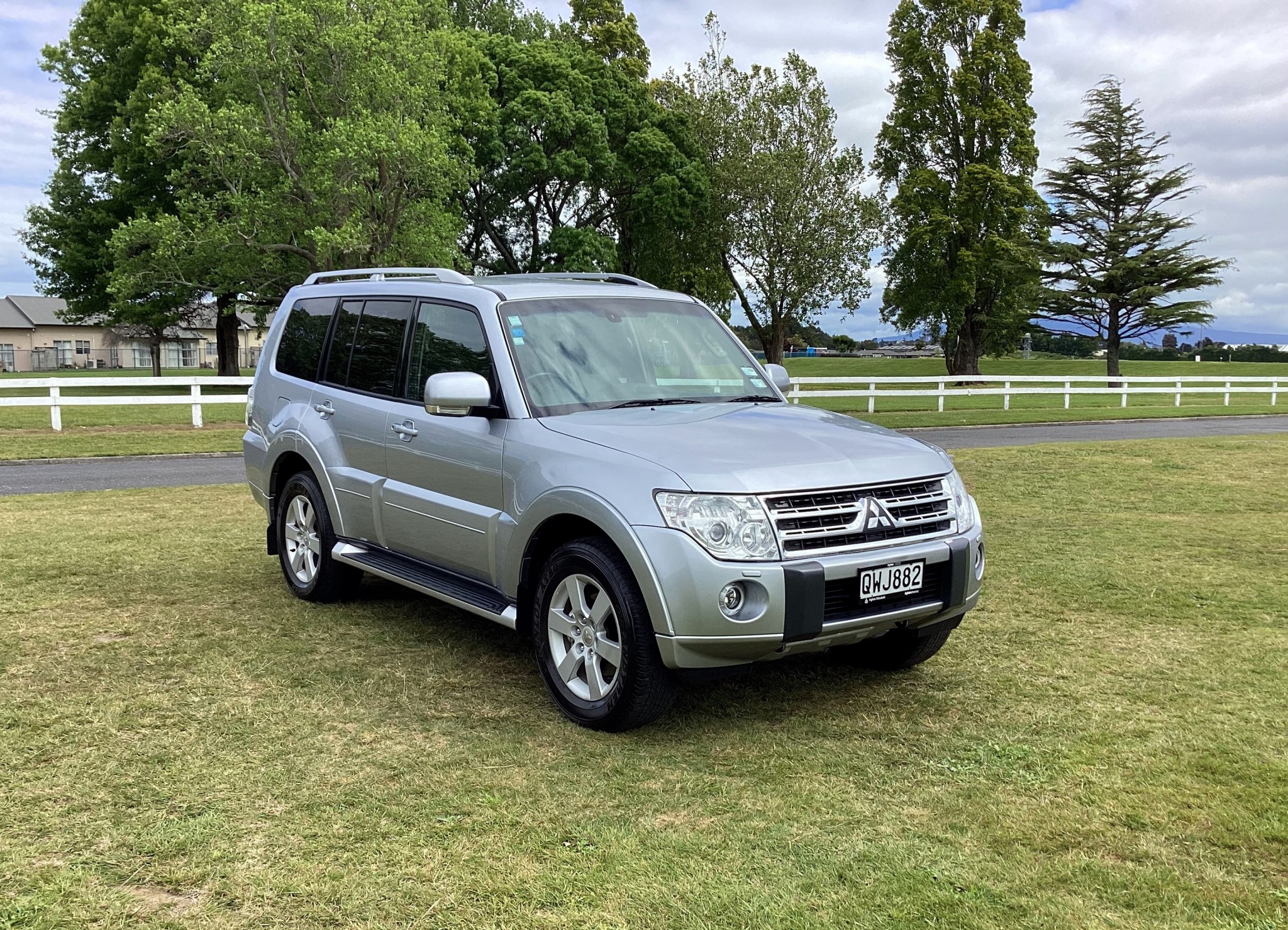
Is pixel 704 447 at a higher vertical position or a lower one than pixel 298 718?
higher

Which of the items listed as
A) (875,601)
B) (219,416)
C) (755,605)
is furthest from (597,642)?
(219,416)

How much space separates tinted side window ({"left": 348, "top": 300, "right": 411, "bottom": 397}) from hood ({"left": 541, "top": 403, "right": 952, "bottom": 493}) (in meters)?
1.52

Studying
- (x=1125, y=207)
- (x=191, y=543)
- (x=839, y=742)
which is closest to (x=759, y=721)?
(x=839, y=742)

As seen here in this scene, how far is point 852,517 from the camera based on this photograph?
14.8 ft

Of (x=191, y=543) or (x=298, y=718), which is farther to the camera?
(x=191, y=543)

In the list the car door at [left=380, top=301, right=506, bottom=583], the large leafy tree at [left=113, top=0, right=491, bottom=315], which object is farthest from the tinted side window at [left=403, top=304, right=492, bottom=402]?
the large leafy tree at [left=113, top=0, right=491, bottom=315]

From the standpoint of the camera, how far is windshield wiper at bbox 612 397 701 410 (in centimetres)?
537

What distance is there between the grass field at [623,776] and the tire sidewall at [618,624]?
13cm

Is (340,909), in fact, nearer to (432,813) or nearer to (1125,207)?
(432,813)

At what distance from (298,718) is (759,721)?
2053 mm

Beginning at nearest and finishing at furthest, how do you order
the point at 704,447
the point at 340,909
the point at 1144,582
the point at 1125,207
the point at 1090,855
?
1. the point at 340,909
2. the point at 1090,855
3. the point at 704,447
4. the point at 1144,582
5. the point at 1125,207

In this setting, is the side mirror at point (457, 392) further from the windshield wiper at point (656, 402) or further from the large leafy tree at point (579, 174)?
the large leafy tree at point (579, 174)

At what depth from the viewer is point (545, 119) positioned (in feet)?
126

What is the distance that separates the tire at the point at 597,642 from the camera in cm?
444
